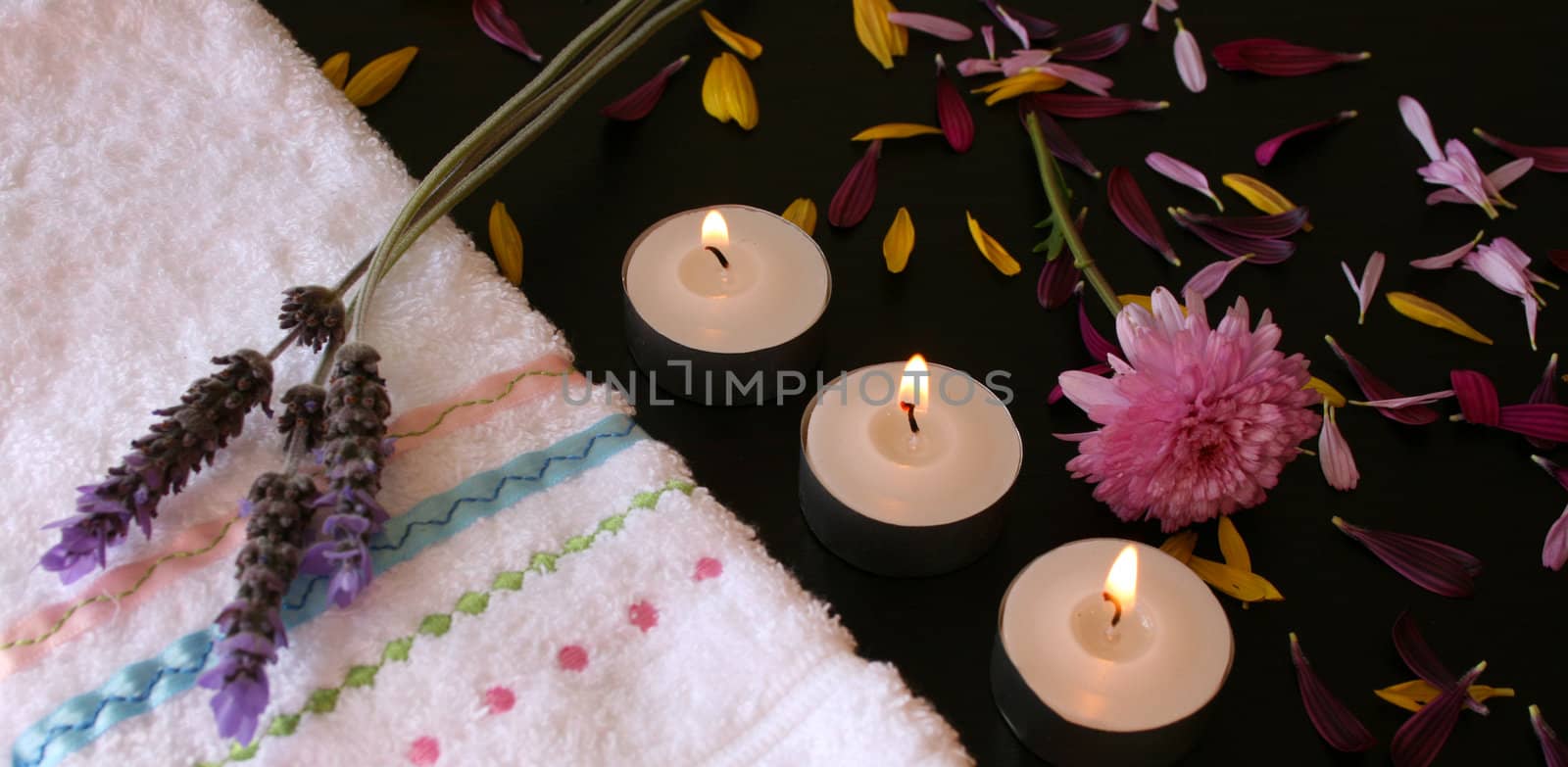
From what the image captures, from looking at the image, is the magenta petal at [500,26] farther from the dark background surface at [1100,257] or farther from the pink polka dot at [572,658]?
the pink polka dot at [572,658]

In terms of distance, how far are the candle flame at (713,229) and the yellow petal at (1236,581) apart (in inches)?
10.4

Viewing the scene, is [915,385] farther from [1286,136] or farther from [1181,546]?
[1286,136]

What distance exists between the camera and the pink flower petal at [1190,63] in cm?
79

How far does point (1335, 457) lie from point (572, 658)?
37 cm

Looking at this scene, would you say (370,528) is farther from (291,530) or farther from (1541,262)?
(1541,262)

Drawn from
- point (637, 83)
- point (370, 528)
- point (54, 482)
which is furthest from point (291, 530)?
point (637, 83)

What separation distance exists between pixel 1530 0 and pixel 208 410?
0.83m

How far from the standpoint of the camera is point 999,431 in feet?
1.88

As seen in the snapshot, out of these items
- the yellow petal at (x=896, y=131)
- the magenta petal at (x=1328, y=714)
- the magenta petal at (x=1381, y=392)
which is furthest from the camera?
the yellow petal at (x=896, y=131)

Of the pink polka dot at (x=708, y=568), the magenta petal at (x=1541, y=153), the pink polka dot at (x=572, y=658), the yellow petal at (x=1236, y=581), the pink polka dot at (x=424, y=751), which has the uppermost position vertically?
the pink polka dot at (x=424, y=751)

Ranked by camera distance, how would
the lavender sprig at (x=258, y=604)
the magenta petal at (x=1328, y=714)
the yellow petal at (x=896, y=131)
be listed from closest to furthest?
the lavender sprig at (x=258, y=604) < the magenta petal at (x=1328, y=714) < the yellow petal at (x=896, y=131)

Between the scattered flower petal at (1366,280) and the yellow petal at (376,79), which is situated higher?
the yellow petal at (376,79)

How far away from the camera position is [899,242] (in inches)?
27.4

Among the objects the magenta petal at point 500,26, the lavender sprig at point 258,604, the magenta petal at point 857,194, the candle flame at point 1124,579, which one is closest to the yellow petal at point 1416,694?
the candle flame at point 1124,579
